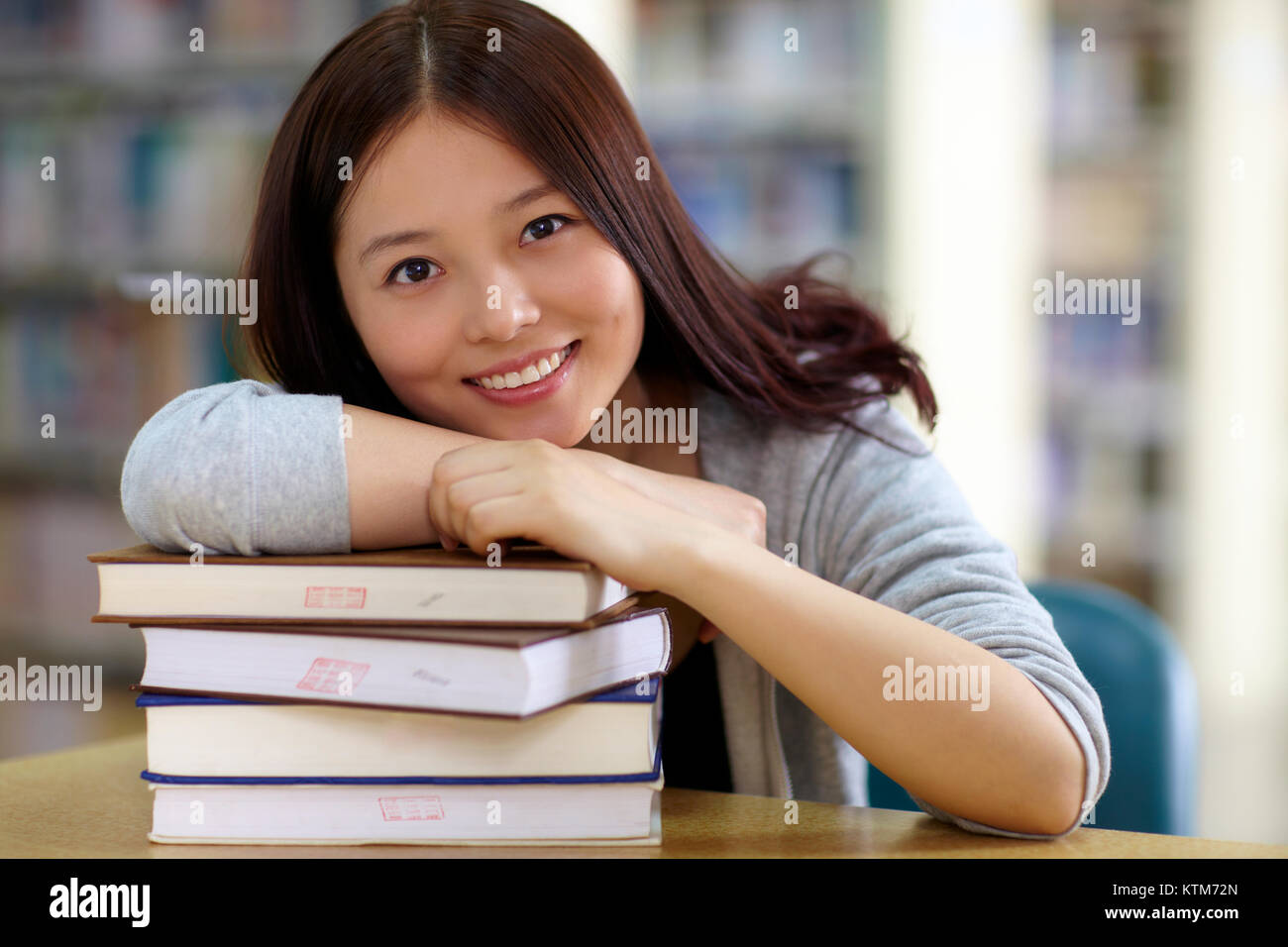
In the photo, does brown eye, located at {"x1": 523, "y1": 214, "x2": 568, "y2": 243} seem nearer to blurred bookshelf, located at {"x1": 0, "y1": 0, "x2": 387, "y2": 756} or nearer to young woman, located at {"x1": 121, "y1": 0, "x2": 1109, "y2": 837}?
young woman, located at {"x1": 121, "y1": 0, "x2": 1109, "y2": 837}

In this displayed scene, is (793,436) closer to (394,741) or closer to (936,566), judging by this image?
(936,566)

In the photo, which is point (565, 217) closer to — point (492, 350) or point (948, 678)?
point (492, 350)

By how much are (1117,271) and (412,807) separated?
249 centimetres

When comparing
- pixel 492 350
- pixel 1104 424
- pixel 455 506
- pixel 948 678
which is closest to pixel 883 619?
pixel 948 678

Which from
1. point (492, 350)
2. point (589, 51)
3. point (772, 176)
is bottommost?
point (492, 350)

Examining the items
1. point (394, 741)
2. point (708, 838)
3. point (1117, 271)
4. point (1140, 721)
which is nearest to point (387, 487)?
point (394, 741)

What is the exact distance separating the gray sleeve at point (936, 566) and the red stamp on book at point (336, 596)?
37 cm

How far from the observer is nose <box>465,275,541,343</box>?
34.4 inches

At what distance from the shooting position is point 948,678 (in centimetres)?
69

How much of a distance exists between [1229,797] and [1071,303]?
120 centimetres

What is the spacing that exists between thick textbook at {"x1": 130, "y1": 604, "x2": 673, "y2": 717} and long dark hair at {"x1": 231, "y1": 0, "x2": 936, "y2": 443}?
1.31 feet

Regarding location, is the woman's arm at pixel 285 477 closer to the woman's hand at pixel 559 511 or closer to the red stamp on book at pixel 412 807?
the woman's hand at pixel 559 511

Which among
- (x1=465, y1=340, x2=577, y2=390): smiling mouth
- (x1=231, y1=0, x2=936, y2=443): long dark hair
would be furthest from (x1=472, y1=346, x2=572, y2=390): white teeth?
(x1=231, y1=0, x2=936, y2=443): long dark hair

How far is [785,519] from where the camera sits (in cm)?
101
